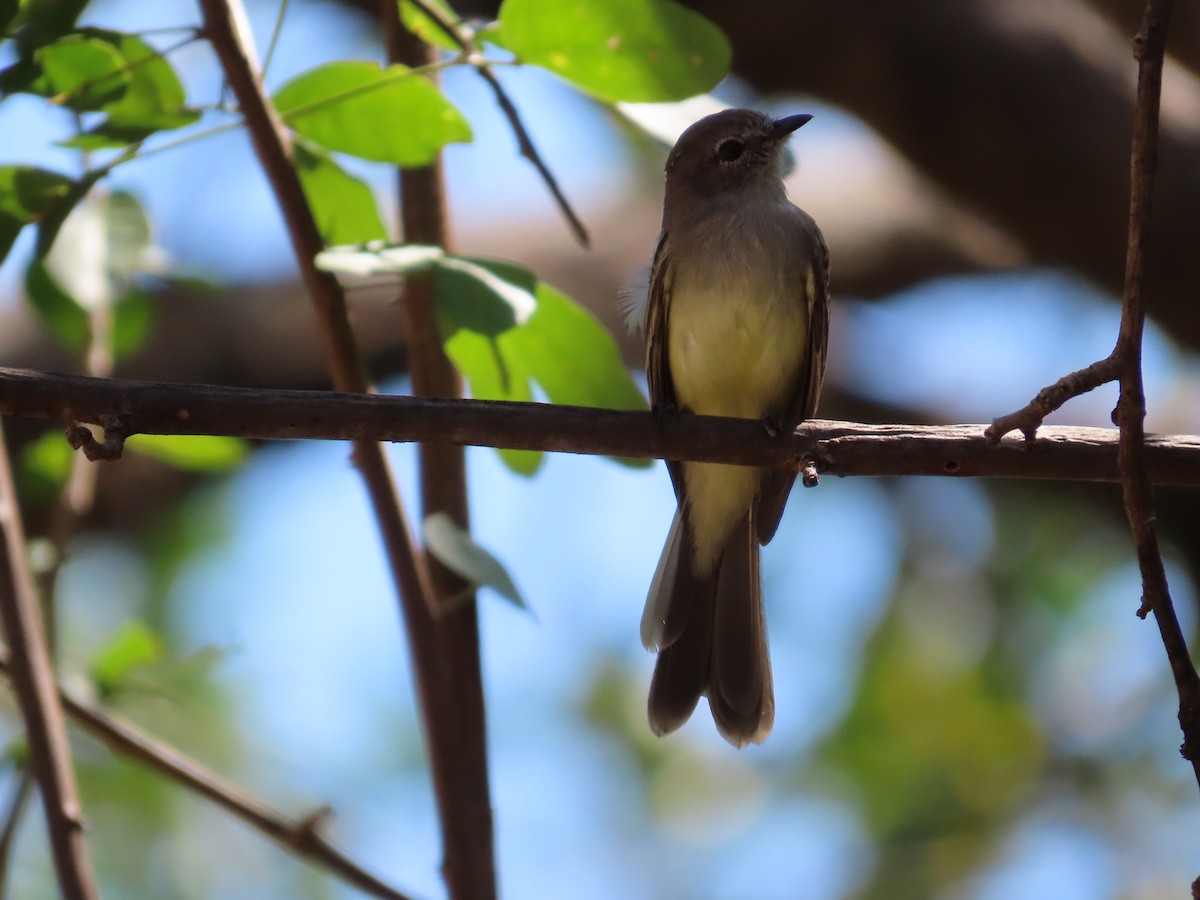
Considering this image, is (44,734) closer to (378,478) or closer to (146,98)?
(378,478)

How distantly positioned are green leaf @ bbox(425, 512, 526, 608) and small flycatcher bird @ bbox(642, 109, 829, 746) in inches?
37.0

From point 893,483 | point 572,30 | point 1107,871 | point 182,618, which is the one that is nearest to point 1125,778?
point 1107,871

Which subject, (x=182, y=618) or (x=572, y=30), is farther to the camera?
(x=182, y=618)

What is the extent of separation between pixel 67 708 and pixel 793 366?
2143 mm

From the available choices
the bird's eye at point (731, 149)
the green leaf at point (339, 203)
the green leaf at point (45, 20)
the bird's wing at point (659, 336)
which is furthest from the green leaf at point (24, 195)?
the bird's eye at point (731, 149)

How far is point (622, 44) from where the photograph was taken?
267 centimetres

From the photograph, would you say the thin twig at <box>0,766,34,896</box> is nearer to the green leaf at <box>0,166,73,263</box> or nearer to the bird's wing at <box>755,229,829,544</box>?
the green leaf at <box>0,166,73,263</box>

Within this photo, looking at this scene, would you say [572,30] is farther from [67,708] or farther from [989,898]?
[989,898]

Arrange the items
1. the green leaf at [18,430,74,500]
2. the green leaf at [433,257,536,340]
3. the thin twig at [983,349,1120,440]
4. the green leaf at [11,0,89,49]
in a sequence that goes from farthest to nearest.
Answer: the green leaf at [18,430,74,500]
the green leaf at [433,257,536,340]
the green leaf at [11,0,89,49]
the thin twig at [983,349,1120,440]

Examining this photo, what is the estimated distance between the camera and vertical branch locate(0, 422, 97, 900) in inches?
102

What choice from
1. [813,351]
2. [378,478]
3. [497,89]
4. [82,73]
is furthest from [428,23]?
[813,351]

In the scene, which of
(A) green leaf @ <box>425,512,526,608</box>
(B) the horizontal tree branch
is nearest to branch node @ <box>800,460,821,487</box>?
(B) the horizontal tree branch

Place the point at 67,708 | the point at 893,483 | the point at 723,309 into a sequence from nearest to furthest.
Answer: the point at 67,708 < the point at 723,309 < the point at 893,483

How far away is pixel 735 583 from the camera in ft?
13.3
